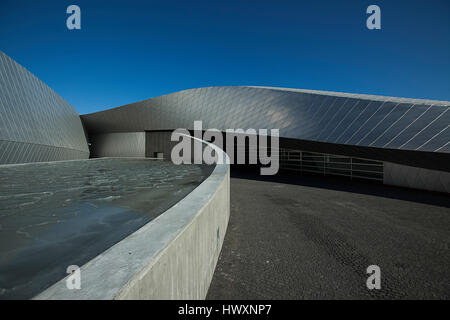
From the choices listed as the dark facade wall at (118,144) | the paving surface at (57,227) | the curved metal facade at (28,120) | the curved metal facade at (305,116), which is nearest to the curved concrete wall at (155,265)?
the paving surface at (57,227)

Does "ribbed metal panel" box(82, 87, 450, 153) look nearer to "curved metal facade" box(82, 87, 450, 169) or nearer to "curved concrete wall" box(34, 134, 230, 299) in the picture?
"curved metal facade" box(82, 87, 450, 169)

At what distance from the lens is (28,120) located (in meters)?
14.8

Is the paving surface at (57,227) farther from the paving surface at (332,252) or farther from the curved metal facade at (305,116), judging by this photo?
the curved metal facade at (305,116)

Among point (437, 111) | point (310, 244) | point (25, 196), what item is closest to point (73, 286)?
point (310, 244)

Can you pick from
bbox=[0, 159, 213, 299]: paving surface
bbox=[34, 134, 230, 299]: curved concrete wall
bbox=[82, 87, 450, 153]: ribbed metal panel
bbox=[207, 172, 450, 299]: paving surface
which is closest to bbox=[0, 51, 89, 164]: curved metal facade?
bbox=[0, 159, 213, 299]: paving surface

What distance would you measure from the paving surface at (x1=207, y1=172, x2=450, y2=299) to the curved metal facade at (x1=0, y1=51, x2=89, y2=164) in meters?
14.7

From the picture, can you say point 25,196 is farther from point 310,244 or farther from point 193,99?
point 193,99

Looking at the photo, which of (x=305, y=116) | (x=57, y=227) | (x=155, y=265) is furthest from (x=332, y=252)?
(x=305, y=116)

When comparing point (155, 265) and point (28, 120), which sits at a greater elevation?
point (28, 120)

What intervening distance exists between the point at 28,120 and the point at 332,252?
1928 centimetres

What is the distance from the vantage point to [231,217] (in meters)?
5.44

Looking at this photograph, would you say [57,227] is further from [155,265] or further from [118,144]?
[118,144]

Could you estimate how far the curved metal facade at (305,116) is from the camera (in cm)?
1042
